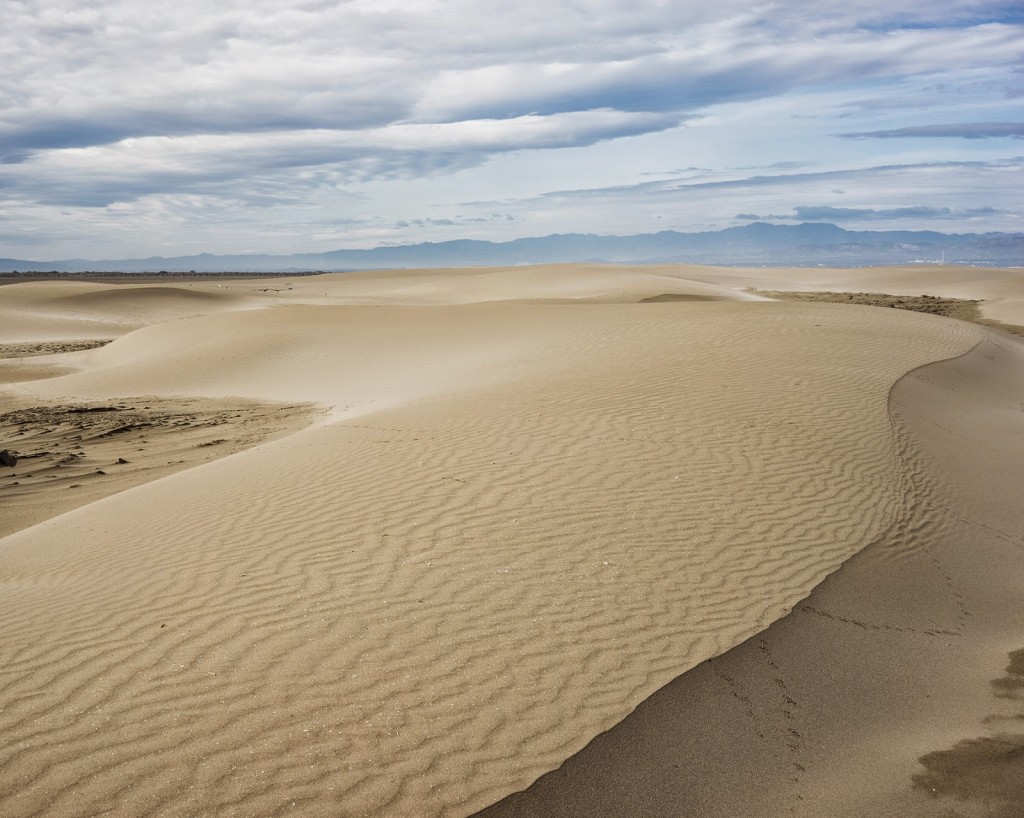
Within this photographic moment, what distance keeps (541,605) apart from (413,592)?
3.09 ft

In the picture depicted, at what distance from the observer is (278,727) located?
4.46 meters

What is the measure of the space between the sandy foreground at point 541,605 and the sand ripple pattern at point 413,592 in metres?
0.03

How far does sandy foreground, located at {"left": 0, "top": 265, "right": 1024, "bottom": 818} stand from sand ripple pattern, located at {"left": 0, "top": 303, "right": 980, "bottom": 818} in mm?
27

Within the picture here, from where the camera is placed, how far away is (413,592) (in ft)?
19.6

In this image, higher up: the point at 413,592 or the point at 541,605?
the point at 413,592

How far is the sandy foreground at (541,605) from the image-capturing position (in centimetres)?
431

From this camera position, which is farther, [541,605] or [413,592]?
[413,592]

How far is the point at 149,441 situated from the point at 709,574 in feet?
34.8

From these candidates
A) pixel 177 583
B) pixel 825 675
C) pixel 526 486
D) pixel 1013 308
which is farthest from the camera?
pixel 1013 308

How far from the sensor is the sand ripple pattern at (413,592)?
4.24 meters

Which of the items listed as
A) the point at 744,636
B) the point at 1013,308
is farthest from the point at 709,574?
the point at 1013,308

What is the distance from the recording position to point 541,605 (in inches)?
230

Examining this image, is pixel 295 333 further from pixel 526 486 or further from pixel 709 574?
pixel 709 574

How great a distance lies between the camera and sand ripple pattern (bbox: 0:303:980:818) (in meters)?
4.24
